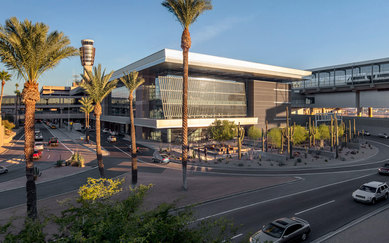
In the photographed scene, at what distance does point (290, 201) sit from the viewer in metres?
20.3

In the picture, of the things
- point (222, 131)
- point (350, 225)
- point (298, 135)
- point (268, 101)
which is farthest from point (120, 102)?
point (350, 225)

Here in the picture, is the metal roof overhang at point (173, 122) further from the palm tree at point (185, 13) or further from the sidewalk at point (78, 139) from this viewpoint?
the palm tree at point (185, 13)

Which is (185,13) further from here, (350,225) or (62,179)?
(62,179)

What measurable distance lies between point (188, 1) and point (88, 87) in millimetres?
12680

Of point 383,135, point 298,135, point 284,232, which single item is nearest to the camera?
point 284,232

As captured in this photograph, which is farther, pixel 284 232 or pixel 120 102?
pixel 120 102

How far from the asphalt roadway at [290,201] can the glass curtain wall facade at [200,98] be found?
31493 mm

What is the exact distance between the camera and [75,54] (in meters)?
17.9

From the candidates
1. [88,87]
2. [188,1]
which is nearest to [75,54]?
[88,87]

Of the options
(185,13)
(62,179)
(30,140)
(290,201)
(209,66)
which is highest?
(209,66)

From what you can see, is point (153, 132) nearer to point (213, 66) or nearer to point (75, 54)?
point (213, 66)

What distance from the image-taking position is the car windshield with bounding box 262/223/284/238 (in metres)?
12.7

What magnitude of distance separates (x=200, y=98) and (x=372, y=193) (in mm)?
52272

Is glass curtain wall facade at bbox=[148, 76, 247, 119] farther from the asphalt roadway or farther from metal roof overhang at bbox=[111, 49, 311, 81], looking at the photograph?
the asphalt roadway
